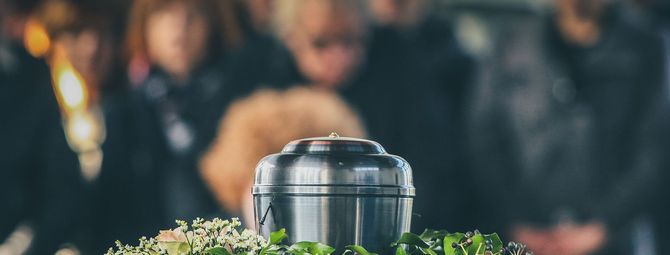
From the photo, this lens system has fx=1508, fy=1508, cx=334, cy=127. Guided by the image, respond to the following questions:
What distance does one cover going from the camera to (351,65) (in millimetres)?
8180

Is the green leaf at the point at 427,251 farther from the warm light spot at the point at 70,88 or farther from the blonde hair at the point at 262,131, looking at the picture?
the warm light spot at the point at 70,88

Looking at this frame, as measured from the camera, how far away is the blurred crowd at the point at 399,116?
26.2ft

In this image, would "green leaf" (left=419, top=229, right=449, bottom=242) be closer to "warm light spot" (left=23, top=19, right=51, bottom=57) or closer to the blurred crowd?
the blurred crowd

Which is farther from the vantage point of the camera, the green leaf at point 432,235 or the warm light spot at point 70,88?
the warm light spot at point 70,88

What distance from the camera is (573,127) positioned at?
8156mm

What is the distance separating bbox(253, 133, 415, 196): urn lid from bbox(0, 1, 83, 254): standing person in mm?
4965

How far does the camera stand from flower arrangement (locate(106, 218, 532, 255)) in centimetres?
297

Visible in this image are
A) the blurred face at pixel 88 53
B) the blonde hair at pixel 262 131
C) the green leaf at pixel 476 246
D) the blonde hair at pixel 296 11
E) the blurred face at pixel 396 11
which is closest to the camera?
the green leaf at pixel 476 246

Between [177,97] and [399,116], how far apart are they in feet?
4.15

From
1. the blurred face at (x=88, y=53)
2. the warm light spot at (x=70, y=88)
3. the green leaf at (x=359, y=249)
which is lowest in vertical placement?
the green leaf at (x=359, y=249)

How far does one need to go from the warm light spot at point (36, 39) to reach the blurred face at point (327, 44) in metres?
1.53

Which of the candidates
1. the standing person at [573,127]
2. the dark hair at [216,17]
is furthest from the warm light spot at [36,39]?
the standing person at [573,127]

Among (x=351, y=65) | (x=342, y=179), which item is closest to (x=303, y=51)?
(x=351, y=65)

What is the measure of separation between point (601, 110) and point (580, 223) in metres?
0.64
